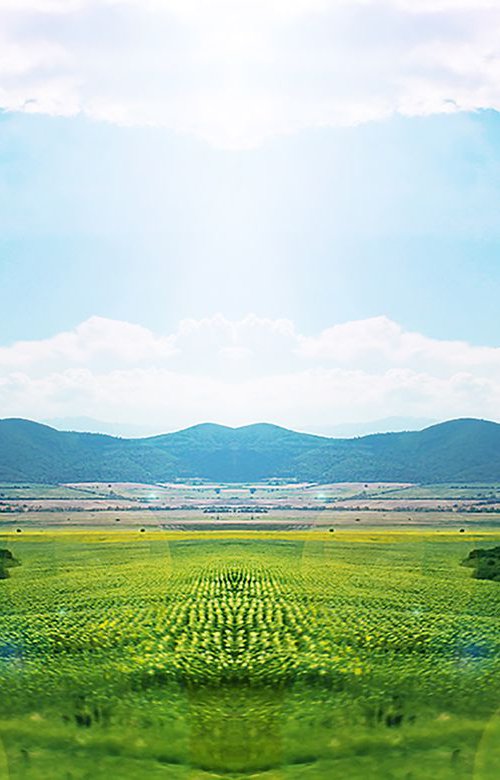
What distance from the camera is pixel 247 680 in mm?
18453

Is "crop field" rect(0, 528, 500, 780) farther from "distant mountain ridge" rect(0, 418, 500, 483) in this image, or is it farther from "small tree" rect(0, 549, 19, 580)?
"distant mountain ridge" rect(0, 418, 500, 483)

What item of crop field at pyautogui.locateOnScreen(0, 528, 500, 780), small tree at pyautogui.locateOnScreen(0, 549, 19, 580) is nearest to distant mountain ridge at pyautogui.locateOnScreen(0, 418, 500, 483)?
small tree at pyautogui.locateOnScreen(0, 549, 19, 580)

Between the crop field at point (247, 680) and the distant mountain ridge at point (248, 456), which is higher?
the distant mountain ridge at point (248, 456)

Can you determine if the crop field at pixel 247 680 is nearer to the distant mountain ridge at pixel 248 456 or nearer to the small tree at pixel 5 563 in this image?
the small tree at pixel 5 563

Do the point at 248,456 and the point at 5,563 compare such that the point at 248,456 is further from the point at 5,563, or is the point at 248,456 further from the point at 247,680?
the point at 247,680

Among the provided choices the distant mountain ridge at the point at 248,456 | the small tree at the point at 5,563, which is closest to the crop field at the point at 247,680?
the small tree at the point at 5,563

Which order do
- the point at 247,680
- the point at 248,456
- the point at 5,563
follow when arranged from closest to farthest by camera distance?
the point at 247,680, the point at 5,563, the point at 248,456

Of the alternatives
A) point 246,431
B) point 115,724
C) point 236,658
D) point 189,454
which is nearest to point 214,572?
point 236,658

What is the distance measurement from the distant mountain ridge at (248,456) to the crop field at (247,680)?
89227mm

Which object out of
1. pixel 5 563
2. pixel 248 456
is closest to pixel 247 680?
pixel 5 563

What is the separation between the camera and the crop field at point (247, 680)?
15.2 m

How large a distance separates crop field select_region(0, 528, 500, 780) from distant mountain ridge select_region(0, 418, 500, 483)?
3513 inches

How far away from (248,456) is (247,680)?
380 feet

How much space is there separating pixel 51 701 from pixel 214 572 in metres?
18.1
